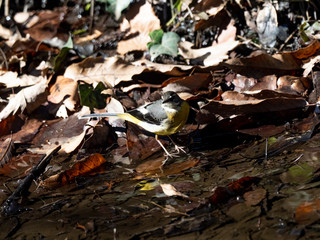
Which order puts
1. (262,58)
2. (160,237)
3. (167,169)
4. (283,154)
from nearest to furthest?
(160,237) < (283,154) < (167,169) < (262,58)

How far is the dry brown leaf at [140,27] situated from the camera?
7371mm

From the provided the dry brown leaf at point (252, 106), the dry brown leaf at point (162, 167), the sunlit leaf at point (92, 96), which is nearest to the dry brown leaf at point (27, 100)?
the sunlit leaf at point (92, 96)

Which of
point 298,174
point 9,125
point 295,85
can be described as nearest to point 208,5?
point 295,85

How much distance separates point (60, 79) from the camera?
22.6ft

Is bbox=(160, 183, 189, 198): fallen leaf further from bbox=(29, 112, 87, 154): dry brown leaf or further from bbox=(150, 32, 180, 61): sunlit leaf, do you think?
bbox=(150, 32, 180, 61): sunlit leaf

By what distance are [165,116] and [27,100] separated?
214cm

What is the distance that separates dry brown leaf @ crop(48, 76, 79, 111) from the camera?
20.9 feet

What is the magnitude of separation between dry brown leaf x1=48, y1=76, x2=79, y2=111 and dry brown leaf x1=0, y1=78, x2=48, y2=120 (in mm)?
193

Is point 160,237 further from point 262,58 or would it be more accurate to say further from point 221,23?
point 221,23

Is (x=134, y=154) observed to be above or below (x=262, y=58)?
below

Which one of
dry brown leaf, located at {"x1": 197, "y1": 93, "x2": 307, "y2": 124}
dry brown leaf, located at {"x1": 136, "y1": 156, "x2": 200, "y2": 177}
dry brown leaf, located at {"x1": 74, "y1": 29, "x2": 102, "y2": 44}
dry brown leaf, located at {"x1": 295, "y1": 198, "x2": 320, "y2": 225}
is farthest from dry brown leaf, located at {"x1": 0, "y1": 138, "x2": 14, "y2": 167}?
dry brown leaf, located at {"x1": 295, "y1": 198, "x2": 320, "y2": 225}

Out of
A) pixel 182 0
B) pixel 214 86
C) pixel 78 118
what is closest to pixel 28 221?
pixel 78 118

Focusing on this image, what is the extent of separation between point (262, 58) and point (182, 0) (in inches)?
73.8

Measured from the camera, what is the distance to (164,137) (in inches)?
223
